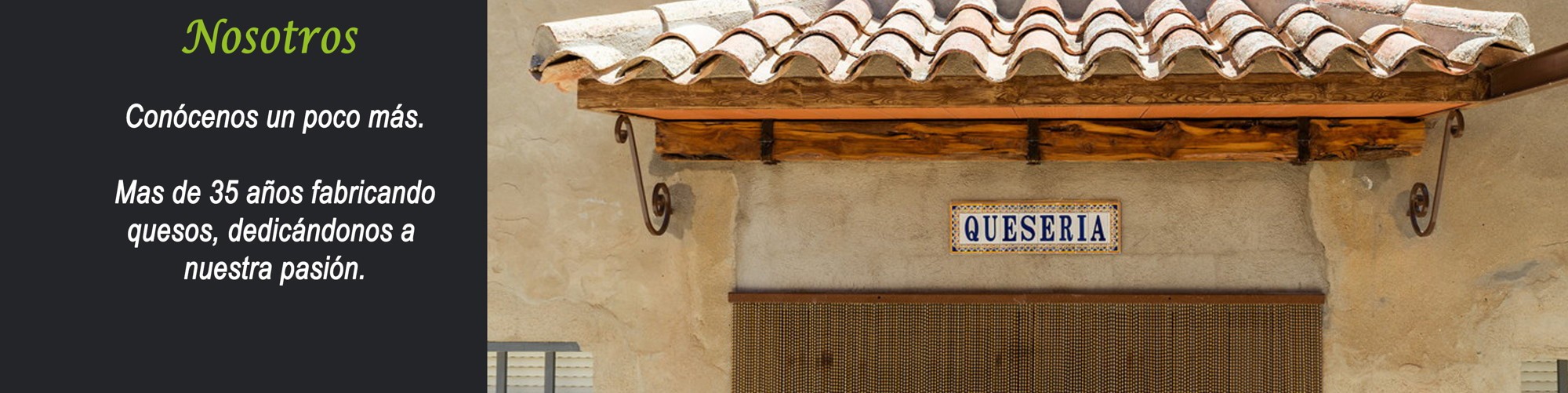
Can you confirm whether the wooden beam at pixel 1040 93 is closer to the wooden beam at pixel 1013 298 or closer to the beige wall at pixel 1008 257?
the beige wall at pixel 1008 257

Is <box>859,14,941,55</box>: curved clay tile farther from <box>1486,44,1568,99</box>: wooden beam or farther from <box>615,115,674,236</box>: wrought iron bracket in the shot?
<box>1486,44,1568,99</box>: wooden beam

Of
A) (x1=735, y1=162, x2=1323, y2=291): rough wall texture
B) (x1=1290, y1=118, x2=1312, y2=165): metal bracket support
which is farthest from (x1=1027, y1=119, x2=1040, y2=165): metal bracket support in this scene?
(x1=1290, y1=118, x2=1312, y2=165): metal bracket support

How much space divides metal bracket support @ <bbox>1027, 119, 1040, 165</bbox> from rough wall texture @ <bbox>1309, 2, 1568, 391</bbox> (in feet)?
3.36

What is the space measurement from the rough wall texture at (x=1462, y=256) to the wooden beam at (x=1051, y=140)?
25 cm

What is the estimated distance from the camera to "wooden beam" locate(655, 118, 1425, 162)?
3783 mm

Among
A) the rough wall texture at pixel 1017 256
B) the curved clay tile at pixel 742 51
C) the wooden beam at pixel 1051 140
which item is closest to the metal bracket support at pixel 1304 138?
the wooden beam at pixel 1051 140

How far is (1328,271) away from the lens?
3996 millimetres

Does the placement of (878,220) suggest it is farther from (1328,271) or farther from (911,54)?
(1328,271)

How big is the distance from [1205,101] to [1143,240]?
922mm

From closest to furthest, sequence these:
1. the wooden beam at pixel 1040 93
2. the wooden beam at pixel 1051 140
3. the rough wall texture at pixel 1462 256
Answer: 1. the wooden beam at pixel 1040 93
2. the wooden beam at pixel 1051 140
3. the rough wall texture at pixel 1462 256

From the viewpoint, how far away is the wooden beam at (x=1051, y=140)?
3783mm

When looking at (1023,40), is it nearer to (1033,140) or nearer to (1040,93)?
(1040,93)

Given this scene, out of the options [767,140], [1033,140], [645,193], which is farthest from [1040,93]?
[645,193]
